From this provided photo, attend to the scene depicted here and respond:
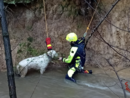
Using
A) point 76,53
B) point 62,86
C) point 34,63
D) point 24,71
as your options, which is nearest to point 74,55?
point 76,53

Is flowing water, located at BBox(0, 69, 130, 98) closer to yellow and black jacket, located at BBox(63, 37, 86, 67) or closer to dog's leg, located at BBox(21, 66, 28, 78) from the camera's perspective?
dog's leg, located at BBox(21, 66, 28, 78)

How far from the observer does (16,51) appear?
557 cm

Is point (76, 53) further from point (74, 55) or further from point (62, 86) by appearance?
point (62, 86)

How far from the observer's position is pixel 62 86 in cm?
431

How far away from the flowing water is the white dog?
215mm

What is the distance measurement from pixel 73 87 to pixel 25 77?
62.8 inches

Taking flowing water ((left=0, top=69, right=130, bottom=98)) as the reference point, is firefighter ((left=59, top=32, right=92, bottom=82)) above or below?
above

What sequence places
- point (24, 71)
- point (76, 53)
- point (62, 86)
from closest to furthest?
point (62, 86) < point (76, 53) < point (24, 71)

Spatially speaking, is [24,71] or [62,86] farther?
[24,71]

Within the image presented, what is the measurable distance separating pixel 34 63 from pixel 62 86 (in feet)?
3.87

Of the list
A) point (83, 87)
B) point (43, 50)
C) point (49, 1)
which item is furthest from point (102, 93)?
point (49, 1)

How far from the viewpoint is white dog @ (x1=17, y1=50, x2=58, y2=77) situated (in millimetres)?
4742

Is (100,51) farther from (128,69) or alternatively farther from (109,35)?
(128,69)

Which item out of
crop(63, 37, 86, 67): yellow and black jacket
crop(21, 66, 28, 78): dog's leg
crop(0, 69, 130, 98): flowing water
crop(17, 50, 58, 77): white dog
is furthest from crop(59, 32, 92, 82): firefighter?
crop(21, 66, 28, 78): dog's leg
